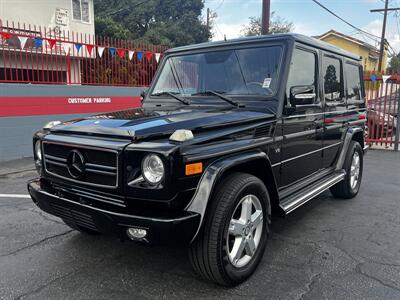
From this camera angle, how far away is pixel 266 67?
12.1 feet

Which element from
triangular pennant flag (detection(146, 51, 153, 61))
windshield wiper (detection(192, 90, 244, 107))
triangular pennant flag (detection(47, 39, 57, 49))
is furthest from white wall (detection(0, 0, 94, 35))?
windshield wiper (detection(192, 90, 244, 107))

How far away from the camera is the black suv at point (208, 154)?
258cm

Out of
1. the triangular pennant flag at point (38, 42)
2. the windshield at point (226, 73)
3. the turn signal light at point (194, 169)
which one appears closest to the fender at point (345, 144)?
the windshield at point (226, 73)

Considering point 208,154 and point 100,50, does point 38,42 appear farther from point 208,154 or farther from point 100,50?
point 208,154

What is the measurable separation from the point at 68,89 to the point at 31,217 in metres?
5.62

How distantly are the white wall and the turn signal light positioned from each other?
19.0 m

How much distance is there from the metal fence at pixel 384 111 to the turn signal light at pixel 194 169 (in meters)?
9.32

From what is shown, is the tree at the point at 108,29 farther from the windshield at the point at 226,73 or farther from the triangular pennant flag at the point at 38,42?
the windshield at the point at 226,73

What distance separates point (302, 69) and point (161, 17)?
1838 inches

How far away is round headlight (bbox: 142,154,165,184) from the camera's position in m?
2.54

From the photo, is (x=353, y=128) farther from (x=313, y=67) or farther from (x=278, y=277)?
(x=278, y=277)

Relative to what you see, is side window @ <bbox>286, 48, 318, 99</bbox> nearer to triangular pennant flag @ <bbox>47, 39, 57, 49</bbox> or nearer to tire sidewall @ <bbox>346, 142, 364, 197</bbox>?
tire sidewall @ <bbox>346, 142, 364, 197</bbox>

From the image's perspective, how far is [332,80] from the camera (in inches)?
186

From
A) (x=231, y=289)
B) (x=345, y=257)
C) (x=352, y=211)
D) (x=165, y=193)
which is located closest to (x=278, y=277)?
(x=231, y=289)
